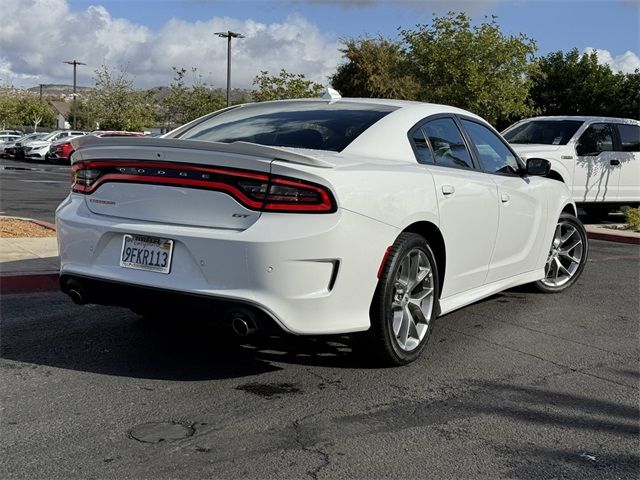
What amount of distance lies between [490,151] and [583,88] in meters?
34.5

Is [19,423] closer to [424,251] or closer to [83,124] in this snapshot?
[424,251]

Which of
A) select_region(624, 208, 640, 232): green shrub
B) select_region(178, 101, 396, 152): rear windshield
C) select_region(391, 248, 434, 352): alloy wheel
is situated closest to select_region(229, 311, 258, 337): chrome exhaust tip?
select_region(391, 248, 434, 352): alloy wheel

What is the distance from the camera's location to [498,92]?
23.4 m

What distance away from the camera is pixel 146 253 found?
4.09 meters

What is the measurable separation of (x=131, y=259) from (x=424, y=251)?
1.76 m

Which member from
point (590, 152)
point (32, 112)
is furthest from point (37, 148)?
point (32, 112)

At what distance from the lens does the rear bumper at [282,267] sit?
151 inches

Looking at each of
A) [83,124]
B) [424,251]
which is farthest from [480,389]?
[83,124]

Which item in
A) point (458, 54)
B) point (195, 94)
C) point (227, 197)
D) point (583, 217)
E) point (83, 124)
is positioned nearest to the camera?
point (227, 197)

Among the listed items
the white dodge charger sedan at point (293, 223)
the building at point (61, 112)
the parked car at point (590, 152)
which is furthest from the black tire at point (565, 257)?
the building at point (61, 112)

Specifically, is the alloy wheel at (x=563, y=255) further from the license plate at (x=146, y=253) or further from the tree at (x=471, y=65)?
the tree at (x=471, y=65)

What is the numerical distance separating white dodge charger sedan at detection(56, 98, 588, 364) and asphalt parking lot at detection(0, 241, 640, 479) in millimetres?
329

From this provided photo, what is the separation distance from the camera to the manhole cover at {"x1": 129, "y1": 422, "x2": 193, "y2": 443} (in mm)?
3484

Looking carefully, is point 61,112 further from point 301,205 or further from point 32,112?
point 301,205
